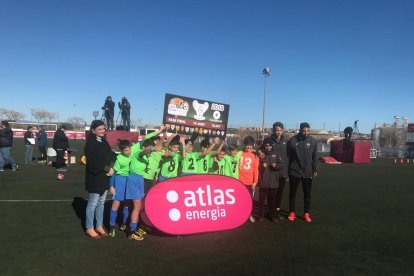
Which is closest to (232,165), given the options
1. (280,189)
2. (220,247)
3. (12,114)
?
(280,189)

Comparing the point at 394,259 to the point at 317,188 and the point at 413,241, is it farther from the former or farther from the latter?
the point at 317,188

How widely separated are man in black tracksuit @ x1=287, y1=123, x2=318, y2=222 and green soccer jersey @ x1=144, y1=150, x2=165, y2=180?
114 inches

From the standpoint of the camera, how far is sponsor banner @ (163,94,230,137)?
8.44 metres

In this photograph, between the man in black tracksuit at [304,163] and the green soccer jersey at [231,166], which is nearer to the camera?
the green soccer jersey at [231,166]

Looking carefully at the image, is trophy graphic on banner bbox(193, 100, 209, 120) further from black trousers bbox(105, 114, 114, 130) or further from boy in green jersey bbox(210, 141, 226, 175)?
black trousers bbox(105, 114, 114, 130)

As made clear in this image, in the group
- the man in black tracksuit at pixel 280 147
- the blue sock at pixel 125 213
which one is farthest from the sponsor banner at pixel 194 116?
the blue sock at pixel 125 213

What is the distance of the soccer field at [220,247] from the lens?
4.68 meters

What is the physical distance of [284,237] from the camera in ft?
20.4

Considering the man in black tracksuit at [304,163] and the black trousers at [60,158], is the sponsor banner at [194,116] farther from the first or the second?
the black trousers at [60,158]

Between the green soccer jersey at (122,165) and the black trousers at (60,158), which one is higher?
the green soccer jersey at (122,165)

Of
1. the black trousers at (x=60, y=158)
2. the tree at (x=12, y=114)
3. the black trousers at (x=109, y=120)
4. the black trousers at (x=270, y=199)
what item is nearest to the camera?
the black trousers at (x=270, y=199)

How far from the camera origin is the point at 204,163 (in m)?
7.11

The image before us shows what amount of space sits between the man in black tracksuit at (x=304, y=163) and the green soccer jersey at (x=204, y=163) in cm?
181

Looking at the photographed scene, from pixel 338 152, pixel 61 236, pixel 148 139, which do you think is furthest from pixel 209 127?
pixel 338 152
